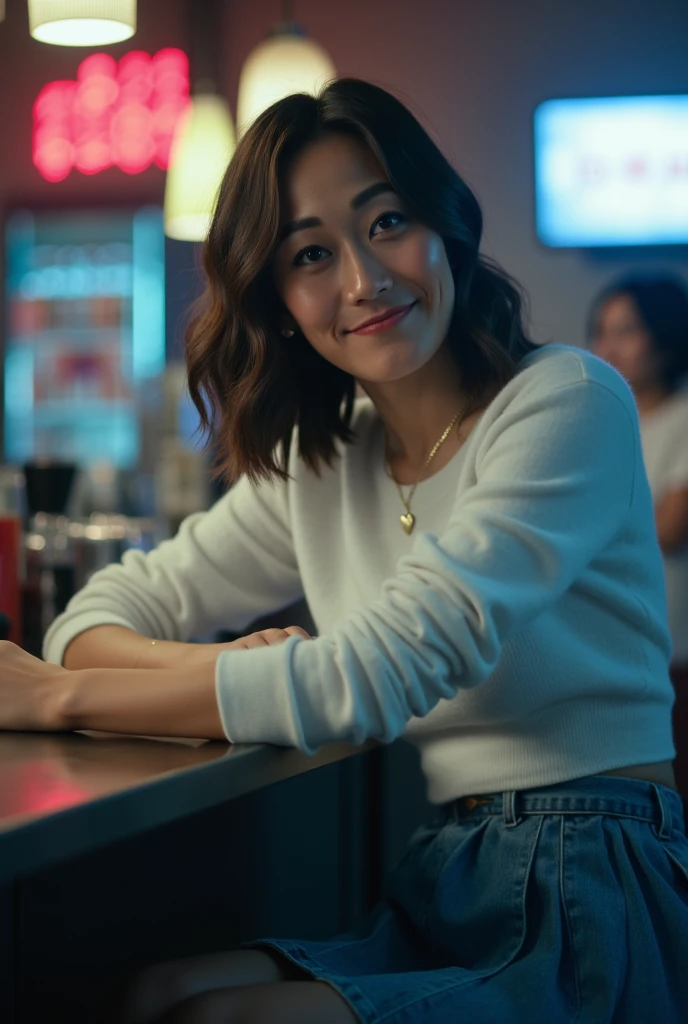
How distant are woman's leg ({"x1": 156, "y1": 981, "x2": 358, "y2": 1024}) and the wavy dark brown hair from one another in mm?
654

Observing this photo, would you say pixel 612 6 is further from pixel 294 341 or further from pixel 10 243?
pixel 294 341

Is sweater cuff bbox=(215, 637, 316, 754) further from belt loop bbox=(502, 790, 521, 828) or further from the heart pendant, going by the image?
the heart pendant

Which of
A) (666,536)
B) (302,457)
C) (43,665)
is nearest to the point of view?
(43,665)

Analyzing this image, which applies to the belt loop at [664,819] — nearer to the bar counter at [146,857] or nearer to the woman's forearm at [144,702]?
the bar counter at [146,857]

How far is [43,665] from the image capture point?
1151mm

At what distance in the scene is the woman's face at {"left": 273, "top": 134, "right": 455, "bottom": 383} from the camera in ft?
4.41

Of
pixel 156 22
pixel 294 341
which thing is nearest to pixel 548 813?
pixel 294 341

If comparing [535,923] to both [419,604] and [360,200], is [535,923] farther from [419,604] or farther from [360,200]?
[360,200]

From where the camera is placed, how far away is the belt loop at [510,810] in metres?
1.22

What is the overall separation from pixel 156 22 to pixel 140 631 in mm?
4604

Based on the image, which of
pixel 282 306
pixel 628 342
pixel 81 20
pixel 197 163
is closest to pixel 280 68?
pixel 197 163

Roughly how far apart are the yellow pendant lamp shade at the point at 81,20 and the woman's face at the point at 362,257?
0.99 m

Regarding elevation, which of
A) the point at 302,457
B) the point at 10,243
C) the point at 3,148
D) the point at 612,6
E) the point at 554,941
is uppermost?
the point at 612,6

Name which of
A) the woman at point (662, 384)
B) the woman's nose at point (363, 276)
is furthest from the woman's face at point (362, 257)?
the woman at point (662, 384)
